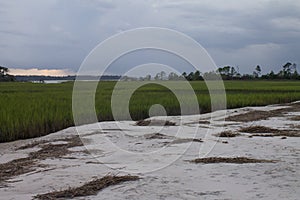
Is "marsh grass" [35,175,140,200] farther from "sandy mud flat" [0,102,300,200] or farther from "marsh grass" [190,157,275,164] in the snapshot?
"marsh grass" [190,157,275,164]

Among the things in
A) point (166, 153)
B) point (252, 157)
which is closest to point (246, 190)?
point (252, 157)

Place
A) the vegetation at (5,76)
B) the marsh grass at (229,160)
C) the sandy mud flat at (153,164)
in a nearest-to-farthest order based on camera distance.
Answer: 1. the sandy mud flat at (153,164)
2. the marsh grass at (229,160)
3. the vegetation at (5,76)

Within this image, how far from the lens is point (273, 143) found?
5.86 meters

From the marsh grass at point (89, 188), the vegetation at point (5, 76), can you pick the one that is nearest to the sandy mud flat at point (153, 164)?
the marsh grass at point (89, 188)

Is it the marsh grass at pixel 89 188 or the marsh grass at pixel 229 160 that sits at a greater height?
the marsh grass at pixel 89 188

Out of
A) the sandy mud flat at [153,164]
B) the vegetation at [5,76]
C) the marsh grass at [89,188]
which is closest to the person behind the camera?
the marsh grass at [89,188]

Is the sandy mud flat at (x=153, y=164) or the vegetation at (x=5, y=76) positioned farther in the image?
the vegetation at (x=5, y=76)

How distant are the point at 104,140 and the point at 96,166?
1.92 meters

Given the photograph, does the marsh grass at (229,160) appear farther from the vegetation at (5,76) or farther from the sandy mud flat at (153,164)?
the vegetation at (5,76)

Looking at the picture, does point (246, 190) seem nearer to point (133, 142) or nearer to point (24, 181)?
point (24, 181)

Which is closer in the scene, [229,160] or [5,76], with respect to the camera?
[229,160]

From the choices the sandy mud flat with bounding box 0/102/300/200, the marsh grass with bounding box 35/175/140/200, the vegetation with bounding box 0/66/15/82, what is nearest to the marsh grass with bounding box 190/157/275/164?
the sandy mud flat with bounding box 0/102/300/200

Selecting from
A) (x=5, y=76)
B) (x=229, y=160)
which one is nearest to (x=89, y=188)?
(x=229, y=160)

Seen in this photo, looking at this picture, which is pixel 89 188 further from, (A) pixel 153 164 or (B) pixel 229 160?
(B) pixel 229 160
